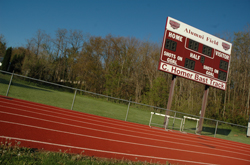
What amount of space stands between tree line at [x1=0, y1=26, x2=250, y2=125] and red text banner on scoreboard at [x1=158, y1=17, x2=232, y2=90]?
1459cm

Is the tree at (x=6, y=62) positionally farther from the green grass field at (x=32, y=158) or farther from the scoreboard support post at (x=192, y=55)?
the green grass field at (x=32, y=158)

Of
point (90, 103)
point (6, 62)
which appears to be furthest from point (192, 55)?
point (6, 62)

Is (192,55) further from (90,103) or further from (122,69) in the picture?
(122,69)

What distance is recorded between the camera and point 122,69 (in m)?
41.3

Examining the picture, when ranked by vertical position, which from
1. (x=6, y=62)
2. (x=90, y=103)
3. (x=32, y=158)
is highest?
(x=6, y=62)

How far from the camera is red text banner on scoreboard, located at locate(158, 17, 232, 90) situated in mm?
12438

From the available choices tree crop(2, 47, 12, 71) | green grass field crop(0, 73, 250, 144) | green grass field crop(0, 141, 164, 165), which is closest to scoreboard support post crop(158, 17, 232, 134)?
green grass field crop(0, 73, 250, 144)

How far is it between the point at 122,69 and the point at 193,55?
93.8 ft

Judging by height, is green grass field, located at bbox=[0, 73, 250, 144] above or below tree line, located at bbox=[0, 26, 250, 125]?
below

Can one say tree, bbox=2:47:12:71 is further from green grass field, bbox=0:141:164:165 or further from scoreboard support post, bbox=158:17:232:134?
green grass field, bbox=0:141:164:165

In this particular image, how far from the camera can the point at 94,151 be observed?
186 inches

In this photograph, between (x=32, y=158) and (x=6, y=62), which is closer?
(x=32, y=158)

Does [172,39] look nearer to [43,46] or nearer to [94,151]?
[94,151]

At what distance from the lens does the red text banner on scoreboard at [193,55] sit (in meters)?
12.4
